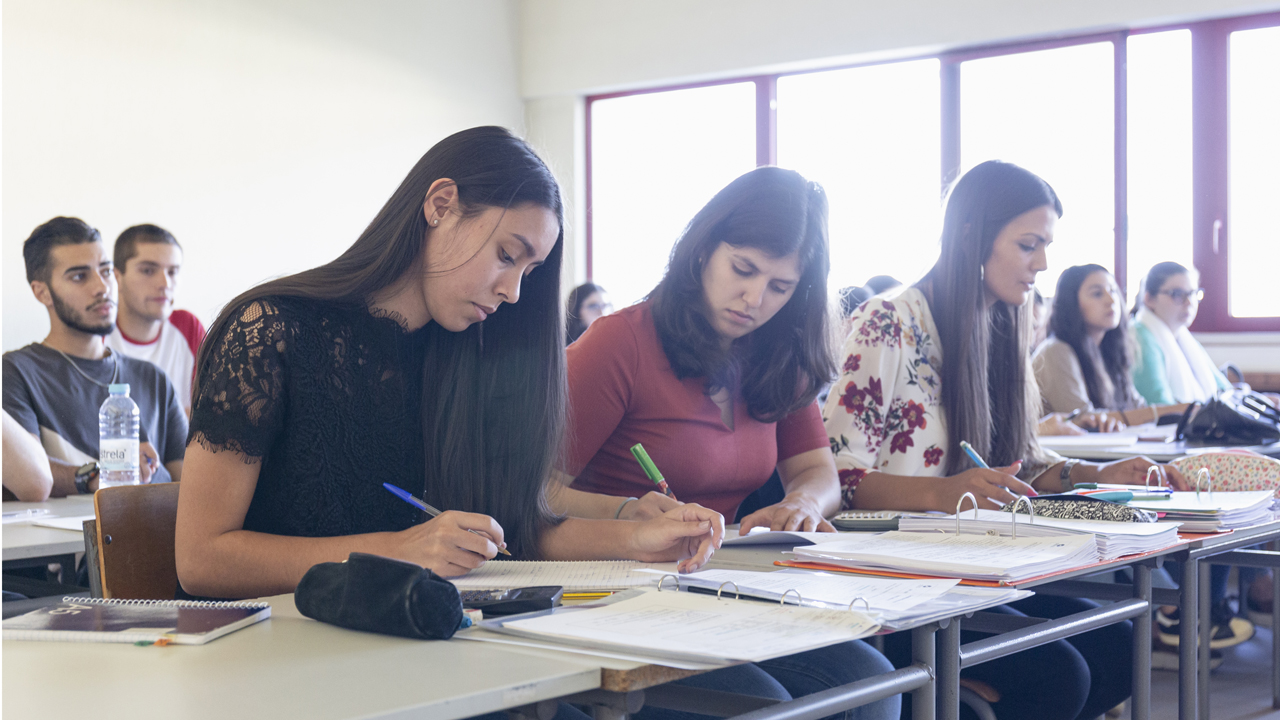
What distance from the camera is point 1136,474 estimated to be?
1995 millimetres

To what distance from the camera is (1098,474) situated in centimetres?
204

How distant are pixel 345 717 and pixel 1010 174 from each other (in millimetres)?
1889

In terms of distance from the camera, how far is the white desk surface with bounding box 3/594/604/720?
30.1 inches

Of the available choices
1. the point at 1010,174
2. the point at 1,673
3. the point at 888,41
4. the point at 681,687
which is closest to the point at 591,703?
the point at 681,687

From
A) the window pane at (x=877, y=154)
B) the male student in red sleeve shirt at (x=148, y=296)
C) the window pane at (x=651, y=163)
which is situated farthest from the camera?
the window pane at (x=651, y=163)

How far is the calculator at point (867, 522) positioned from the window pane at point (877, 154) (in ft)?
14.7

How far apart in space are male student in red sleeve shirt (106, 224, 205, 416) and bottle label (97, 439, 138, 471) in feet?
4.83

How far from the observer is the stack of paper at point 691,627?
2.83ft

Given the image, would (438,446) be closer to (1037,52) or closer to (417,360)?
(417,360)

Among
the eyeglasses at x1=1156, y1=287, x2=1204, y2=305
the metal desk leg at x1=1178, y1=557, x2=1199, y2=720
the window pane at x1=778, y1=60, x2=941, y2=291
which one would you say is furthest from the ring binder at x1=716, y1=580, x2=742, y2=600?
the window pane at x1=778, y1=60, x2=941, y2=291

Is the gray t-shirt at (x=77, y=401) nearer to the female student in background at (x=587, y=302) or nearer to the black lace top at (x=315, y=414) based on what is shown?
the black lace top at (x=315, y=414)

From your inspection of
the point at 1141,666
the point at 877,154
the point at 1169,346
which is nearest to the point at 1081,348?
the point at 1169,346

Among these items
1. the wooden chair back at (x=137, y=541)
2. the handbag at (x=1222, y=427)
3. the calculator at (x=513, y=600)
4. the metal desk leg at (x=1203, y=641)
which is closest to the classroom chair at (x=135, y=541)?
the wooden chair back at (x=137, y=541)

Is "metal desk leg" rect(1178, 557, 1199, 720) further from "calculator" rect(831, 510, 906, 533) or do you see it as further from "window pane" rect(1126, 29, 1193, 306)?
"window pane" rect(1126, 29, 1193, 306)
